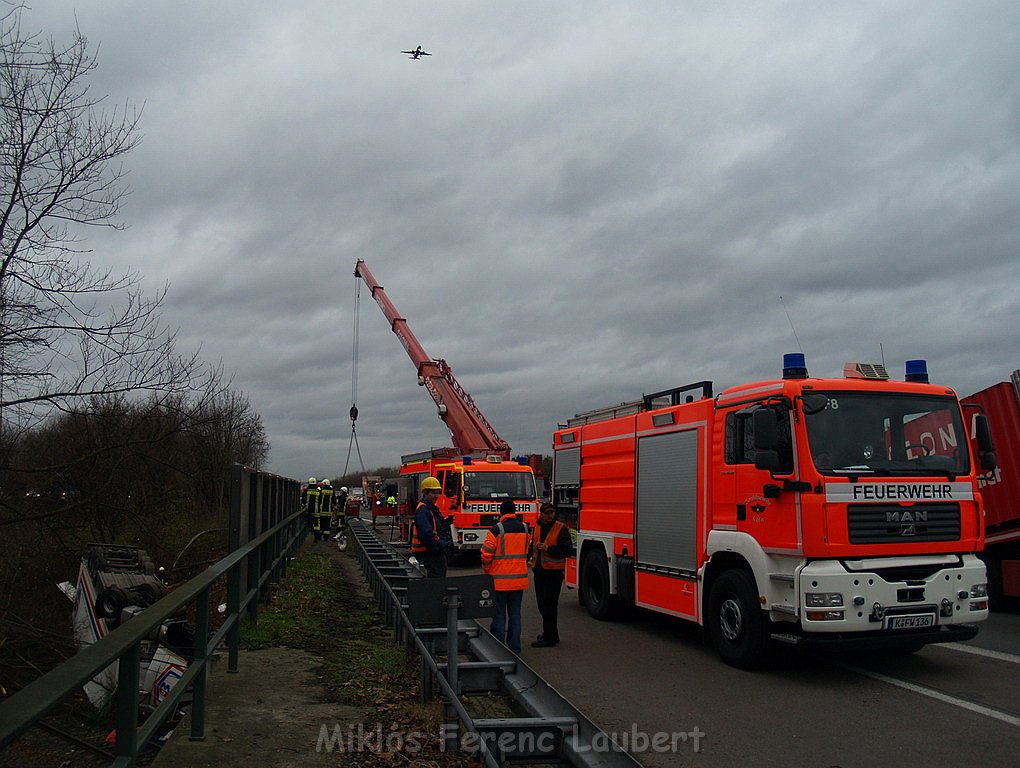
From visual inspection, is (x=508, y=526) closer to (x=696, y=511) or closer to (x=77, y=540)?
(x=696, y=511)

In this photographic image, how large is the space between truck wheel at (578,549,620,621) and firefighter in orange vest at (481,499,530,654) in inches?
115

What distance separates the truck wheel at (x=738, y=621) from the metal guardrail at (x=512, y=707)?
2.56 metres

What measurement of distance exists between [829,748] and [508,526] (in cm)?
412

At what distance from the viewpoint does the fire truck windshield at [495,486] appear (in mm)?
21297

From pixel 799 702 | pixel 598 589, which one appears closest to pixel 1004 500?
pixel 598 589

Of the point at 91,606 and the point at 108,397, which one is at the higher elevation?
the point at 108,397

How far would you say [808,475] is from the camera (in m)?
8.11

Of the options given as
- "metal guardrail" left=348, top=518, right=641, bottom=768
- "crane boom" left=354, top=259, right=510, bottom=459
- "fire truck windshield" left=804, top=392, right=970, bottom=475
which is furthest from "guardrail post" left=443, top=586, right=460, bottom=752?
"crane boom" left=354, top=259, right=510, bottom=459

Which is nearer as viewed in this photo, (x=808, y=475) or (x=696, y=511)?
(x=808, y=475)

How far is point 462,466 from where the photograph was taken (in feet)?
71.1

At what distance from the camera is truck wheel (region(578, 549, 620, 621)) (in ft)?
40.2

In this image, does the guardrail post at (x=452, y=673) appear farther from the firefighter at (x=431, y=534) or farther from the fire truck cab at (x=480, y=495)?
the fire truck cab at (x=480, y=495)

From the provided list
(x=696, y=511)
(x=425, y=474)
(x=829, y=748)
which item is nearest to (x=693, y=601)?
(x=696, y=511)

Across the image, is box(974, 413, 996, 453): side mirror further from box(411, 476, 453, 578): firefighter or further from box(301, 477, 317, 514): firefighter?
box(301, 477, 317, 514): firefighter
